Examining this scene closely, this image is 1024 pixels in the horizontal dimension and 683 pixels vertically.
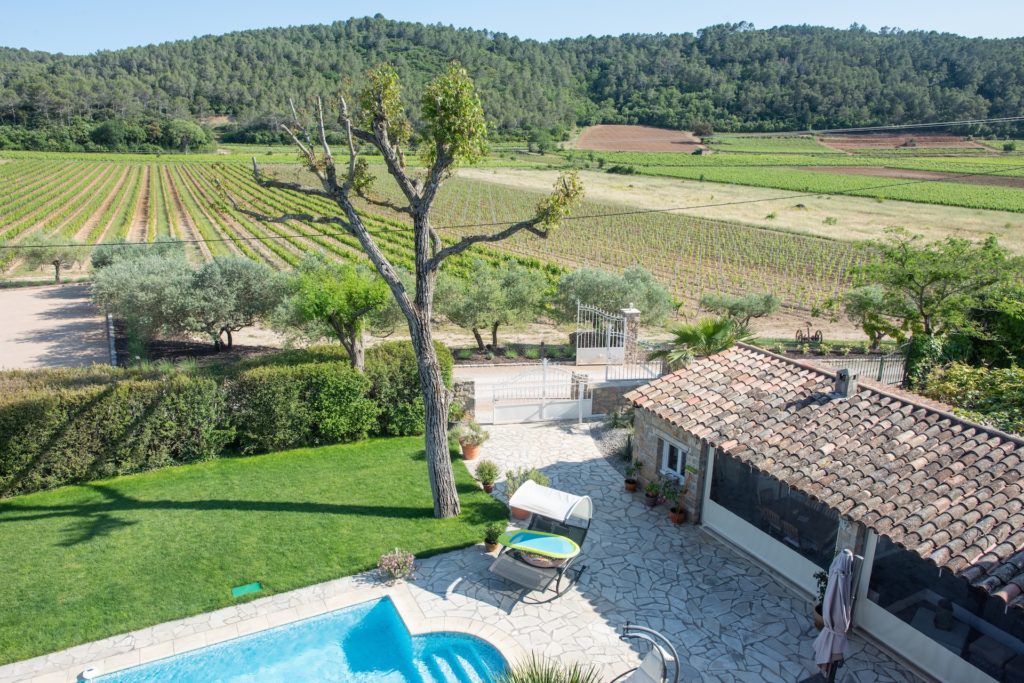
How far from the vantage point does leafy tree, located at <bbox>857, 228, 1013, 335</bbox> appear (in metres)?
21.6

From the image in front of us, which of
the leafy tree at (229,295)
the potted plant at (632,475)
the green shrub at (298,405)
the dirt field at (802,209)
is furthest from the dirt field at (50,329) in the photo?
the dirt field at (802,209)

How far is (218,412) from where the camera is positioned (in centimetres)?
1525

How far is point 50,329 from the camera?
28797mm

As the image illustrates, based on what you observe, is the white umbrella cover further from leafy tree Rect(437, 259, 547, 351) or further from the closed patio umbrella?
leafy tree Rect(437, 259, 547, 351)

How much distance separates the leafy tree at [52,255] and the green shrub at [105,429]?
2904 cm

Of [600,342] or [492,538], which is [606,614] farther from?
[600,342]

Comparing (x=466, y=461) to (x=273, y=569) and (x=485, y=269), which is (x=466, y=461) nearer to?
(x=273, y=569)

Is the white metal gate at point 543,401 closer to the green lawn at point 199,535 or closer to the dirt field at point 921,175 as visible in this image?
the green lawn at point 199,535

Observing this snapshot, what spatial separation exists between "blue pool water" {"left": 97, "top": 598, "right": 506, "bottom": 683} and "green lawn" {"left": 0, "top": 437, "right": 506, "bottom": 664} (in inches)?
38.7

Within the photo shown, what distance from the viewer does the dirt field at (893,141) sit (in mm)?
90887

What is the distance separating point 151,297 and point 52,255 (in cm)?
2131

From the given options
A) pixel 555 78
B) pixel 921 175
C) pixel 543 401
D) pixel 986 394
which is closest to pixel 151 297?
pixel 543 401

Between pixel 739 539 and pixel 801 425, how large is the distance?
2410mm

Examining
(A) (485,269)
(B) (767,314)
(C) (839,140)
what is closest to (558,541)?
(A) (485,269)
